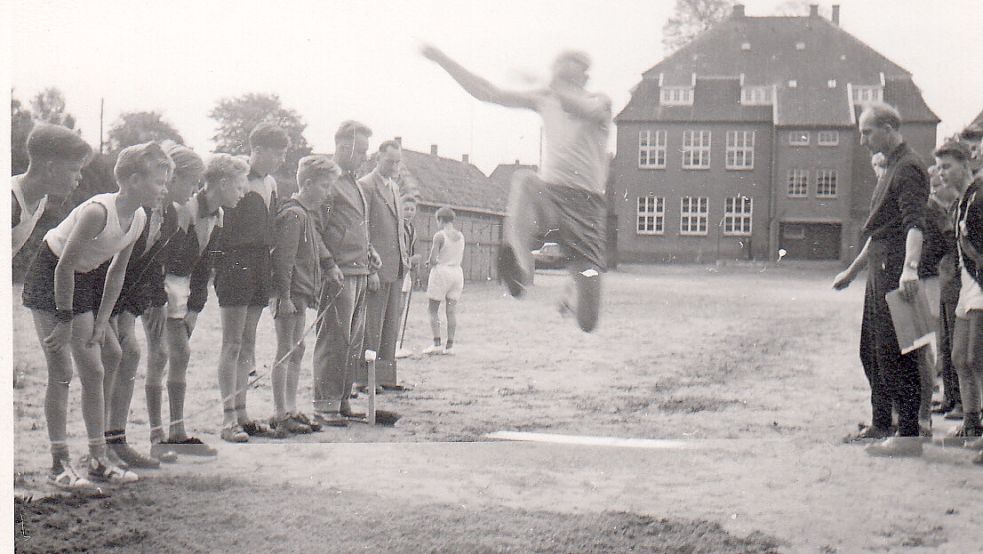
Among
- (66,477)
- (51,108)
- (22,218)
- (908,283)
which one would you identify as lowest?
(66,477)

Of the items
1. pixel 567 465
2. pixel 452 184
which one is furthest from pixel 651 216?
pixel 567 465

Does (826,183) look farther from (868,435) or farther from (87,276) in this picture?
(87,276)

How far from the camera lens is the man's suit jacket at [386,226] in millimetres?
2230

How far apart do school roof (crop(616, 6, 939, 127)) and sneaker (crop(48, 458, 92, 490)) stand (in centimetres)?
174

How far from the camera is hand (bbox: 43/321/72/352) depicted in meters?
2.21

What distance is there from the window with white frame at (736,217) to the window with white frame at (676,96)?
268 mm

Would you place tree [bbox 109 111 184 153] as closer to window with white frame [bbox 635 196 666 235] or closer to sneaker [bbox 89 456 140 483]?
sneaker [bbox 89 456 140 483]

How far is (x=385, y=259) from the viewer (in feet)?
7.45

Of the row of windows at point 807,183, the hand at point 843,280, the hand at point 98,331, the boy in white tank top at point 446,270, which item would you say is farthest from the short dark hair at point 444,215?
the hand at point 843,280

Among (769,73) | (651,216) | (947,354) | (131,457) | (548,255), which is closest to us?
(548,255)

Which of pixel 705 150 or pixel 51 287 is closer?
pixel 705 150

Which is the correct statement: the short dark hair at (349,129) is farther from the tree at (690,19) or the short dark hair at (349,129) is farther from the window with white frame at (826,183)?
the window with white frame at (826,183)

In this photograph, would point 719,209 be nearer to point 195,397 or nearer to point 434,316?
point 434,316

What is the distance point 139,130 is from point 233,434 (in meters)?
0.89
